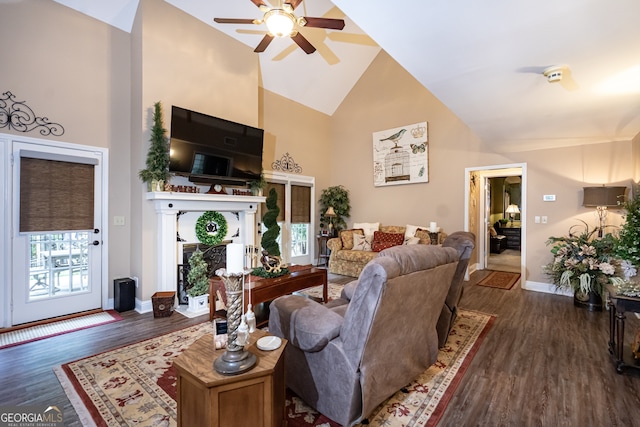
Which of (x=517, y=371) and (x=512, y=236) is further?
(x=512, y=236)

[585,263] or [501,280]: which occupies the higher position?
[585,263]

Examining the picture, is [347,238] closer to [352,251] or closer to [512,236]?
[352,251]

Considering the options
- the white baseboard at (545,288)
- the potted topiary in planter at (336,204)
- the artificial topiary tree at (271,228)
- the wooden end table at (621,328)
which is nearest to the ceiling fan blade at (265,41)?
the artificial topiary tree at (271,228)

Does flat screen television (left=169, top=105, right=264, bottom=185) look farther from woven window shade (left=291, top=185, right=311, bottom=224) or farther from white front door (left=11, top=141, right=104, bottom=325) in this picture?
woven window shade (left=291, top=185, right=311, bottom=224)

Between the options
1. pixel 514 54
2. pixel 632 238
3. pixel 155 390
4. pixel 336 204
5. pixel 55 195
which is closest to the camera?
pixel 514 54

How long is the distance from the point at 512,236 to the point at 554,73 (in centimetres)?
883

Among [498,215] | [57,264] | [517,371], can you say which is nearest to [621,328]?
[517,371]

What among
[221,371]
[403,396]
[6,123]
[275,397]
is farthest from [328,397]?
[6,123]

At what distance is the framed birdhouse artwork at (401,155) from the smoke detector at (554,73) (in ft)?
12.1

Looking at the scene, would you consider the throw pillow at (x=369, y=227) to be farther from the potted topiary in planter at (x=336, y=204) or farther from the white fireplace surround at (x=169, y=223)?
the white fireplace surround at (x=169, y=223)

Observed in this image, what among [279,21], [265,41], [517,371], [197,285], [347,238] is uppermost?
[265,41]

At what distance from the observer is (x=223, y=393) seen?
4.10 feet

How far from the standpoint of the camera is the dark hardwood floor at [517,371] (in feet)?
6.13

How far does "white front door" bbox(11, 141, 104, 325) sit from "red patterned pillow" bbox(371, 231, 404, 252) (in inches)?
176
